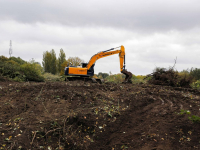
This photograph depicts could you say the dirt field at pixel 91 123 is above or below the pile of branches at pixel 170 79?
below

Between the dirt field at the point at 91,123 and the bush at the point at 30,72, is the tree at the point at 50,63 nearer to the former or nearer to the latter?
the bush at the point at 30,72

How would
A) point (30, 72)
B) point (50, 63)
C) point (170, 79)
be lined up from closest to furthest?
point (170, 79), point (30, 72), point (50, 63)

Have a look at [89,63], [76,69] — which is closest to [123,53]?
[89,63]

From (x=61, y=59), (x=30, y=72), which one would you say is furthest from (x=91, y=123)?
(x=61, y=59)

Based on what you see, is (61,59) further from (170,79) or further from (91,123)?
(91,123)

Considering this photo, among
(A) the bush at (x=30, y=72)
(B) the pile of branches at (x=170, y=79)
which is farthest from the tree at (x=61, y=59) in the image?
(B) the pile of branches at (x=170, y=79)

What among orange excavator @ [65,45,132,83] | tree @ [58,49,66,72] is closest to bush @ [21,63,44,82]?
orange excavator @ [65,45,132,83]

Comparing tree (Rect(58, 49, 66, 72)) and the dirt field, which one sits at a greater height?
tree (Rect(58, 49, 66, 72))

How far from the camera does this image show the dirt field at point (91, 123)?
4555 mm

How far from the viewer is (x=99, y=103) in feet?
22.7

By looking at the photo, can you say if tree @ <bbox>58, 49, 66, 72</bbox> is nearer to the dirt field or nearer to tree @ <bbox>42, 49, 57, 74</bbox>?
tree @ <bbox>42, 49, 57, 74</bbox>

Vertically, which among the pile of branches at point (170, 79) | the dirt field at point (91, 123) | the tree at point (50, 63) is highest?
the tree at point (50, 63)

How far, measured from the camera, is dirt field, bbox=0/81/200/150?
14.9 feet

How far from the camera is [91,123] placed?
557 cm
